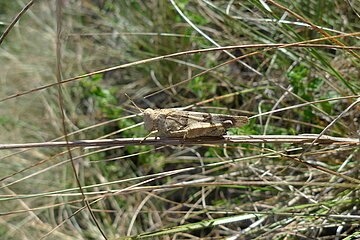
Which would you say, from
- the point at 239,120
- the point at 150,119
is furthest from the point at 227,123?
the point at 150,119

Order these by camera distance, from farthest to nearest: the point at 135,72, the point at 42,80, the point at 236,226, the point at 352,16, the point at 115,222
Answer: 1. the point at 42,80
2. the point at 135,72
3. the point at 115,222
4. the point at 352,16
5. the point at 236,226

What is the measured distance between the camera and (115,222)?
1790mm

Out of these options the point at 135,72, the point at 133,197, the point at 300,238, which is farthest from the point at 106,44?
the point at 300,238

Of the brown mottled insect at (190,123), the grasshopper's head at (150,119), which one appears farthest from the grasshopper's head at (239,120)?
the grasshopper's head at (150,119)

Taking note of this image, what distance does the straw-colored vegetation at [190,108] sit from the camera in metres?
1.18

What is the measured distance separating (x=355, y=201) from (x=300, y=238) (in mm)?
160

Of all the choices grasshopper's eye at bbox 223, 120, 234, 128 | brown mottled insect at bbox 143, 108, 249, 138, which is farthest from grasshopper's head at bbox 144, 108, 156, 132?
grasshopper's eye at bbox 223, 120, 234, 128

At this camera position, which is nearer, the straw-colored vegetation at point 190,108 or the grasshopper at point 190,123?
Result: the grasshopper at point 190,123

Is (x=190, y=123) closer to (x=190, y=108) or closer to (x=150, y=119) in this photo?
(x=150, y=119)

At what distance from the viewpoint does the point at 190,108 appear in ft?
5.52

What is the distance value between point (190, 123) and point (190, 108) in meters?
0.67

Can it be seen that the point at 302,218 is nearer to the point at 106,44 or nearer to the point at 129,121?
the point at 129,121

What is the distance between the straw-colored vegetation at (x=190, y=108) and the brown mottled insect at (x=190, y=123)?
0.09ft

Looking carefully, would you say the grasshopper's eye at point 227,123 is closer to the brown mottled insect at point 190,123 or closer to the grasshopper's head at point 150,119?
the brown mottled insect at point 190,123
